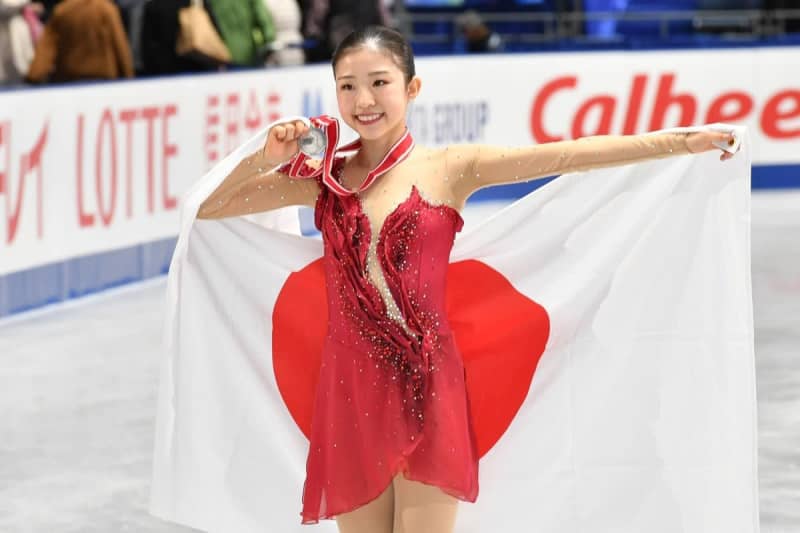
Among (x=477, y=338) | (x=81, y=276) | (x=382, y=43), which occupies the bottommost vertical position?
(x=81, y=276)

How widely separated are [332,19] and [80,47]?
3.23 metres

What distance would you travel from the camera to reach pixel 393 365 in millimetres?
3064

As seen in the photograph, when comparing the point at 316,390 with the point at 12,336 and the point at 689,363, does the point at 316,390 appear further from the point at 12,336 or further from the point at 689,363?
the point at 12,336

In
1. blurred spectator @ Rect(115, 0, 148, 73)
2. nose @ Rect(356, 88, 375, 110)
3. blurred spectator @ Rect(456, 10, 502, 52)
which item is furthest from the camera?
blurred spectator @ Rect(456, 10, 502, 52)

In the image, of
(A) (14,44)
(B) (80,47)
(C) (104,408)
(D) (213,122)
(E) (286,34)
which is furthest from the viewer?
(E) (286,34)

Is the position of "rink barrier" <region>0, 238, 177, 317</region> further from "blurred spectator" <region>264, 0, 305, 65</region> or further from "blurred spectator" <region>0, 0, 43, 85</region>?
"blurred spectator" <region>264, 0, 305, 65</region>

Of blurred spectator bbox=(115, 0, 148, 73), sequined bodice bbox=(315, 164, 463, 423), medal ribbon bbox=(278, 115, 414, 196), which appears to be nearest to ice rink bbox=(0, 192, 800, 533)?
sequined bodice bbox=(315, 164, 463, 423)

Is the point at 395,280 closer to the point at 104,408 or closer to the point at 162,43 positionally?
the point at 104,408

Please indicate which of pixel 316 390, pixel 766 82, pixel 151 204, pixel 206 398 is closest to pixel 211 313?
pixel 206 398

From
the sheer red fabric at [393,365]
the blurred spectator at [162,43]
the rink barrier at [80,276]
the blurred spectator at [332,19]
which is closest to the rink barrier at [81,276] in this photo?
the rink barrier at [80,276]

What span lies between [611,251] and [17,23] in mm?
5855

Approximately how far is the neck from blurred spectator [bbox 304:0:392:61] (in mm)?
8484

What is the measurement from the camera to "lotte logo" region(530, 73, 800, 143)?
1227 centimetres

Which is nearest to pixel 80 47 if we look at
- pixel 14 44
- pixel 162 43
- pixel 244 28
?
pixel 14 44
